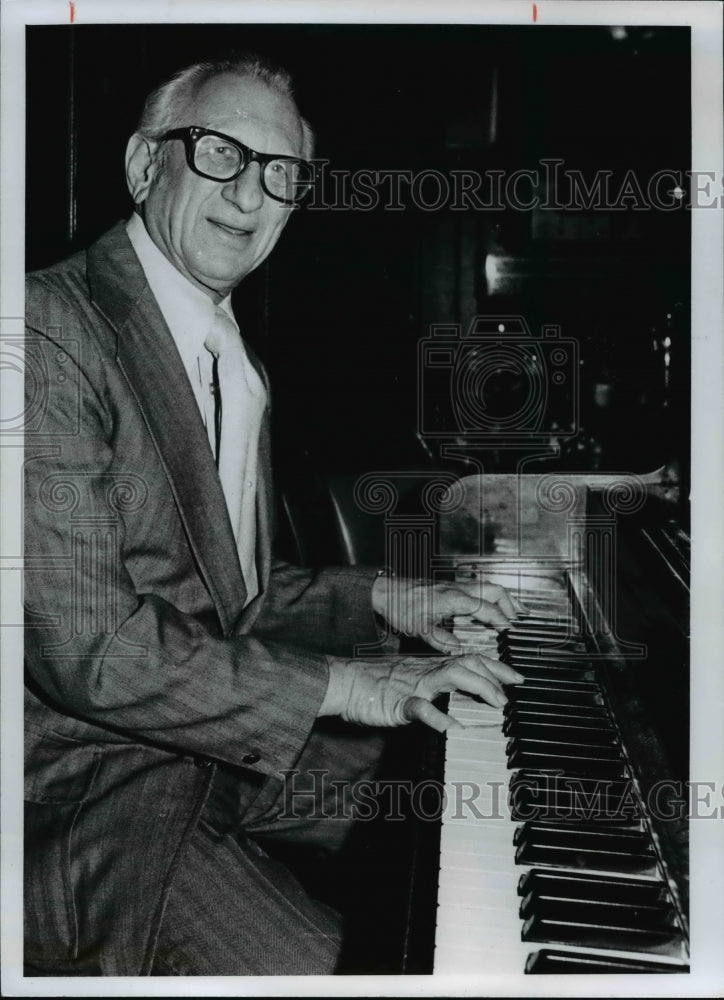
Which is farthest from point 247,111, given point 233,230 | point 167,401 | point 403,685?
point 403,685

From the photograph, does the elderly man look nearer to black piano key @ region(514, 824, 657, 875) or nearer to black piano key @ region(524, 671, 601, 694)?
black piano key @ region(524, 671, 601, 694)

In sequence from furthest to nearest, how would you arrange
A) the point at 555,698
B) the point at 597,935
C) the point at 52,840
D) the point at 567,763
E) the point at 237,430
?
the point at 237,430 → the point at 52,840 → the point at 555,698 → the point at 567,763 → the point at 597,935

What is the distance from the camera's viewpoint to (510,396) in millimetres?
1740

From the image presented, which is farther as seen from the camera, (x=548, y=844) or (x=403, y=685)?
(x=403, y=685)

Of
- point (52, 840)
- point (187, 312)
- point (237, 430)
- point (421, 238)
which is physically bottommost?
point (52, 840)

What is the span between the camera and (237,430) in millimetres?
1765

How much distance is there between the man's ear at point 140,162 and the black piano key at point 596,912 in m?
1.26

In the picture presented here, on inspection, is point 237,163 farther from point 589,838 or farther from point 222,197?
point 589,838

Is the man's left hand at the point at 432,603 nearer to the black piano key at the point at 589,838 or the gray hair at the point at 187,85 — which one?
the black piano key at the point at 589,838

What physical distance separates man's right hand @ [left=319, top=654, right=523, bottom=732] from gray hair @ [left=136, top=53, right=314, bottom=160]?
0.95 m

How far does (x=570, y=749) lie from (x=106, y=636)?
0.73 m

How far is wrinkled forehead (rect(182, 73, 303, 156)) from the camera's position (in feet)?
5.49

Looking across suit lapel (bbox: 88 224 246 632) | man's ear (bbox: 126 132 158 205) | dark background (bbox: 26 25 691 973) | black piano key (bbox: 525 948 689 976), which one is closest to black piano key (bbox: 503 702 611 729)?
dark background (bbox: 26 25 691 973)

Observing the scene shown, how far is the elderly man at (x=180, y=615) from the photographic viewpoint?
156 cm
